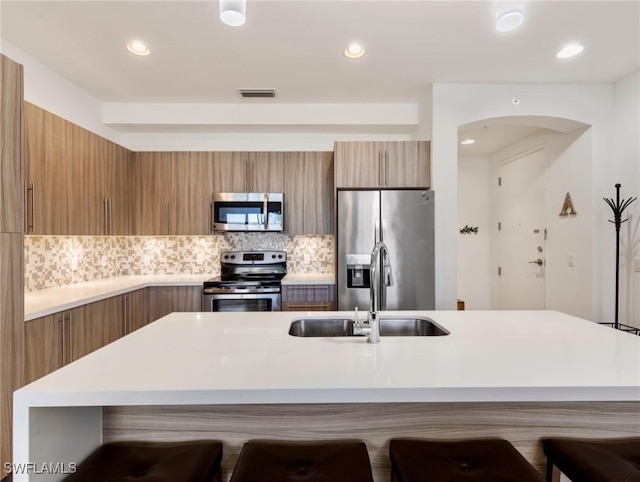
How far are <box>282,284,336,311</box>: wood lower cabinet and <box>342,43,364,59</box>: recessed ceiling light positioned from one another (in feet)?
6.53

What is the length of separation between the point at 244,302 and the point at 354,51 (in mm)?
2341

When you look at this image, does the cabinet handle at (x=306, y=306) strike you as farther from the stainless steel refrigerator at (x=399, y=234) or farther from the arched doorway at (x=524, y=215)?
the arched doorway at (x=524, y=215)

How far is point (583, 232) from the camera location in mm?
3227

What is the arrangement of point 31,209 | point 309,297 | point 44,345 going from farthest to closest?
point 309,297
point 31,209
point 44,345

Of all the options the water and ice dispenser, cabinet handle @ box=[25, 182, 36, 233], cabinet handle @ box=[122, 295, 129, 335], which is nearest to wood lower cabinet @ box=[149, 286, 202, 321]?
cabinet handle @ box=[122, 295, 129, 335]

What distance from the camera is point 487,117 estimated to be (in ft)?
10.2

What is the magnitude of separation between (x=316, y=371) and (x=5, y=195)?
72.8 inches

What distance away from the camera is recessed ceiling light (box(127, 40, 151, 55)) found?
246 cm

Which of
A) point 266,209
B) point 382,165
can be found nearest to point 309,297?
point 266,209

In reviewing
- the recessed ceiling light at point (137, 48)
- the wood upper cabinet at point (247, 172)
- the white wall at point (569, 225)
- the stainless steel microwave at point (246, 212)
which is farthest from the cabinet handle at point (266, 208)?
the white wall at point (569, 225)

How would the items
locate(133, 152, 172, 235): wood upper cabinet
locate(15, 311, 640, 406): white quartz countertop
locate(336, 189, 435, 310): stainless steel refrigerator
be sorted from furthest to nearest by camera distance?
locate(133, 152, 172, 235): wood upper cabinet < locate(336, 189, 435, 310): stainless steel refrigerator < locate(15, 311, 640, 406): white quartz countertop

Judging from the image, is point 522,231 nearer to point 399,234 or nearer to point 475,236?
point 475,236

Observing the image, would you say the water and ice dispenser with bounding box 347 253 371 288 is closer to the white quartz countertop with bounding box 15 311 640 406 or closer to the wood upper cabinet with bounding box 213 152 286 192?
the wood upper cabinet with bounding box 213 152 286 192

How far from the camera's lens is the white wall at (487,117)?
10.2 feet
